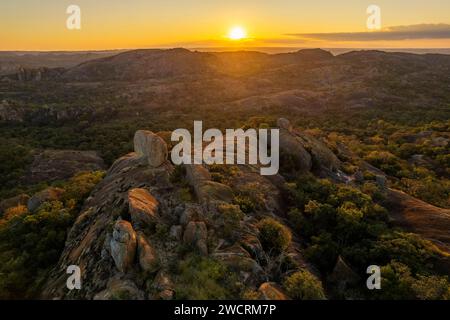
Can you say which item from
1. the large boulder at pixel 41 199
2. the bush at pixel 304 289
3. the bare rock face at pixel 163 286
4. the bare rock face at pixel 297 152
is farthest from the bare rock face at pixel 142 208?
the bare rock face at pixel 297 152

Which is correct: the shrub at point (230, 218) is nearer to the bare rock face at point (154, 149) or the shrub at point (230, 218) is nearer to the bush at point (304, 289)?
the bush at point (304, 289)

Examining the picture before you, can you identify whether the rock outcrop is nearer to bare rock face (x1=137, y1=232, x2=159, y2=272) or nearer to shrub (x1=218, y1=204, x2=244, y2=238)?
shrub (x1=218, y1=204, x2=244, y2=238)

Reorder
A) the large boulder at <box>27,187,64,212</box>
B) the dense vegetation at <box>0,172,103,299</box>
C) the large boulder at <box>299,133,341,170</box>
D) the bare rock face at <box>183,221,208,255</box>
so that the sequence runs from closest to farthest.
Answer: the bare rock face at <box>183,221,208,255</box> < the dense vegetation at <box>0,172,103,299</box> < the large boulder at <box>27,187,64,212</box> < the large boulder at <box>299,133,341,170</box>

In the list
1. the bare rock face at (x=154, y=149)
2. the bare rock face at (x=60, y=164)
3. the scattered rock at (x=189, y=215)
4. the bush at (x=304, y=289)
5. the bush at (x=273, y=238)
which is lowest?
the bare rock face at (x=60, y=164)

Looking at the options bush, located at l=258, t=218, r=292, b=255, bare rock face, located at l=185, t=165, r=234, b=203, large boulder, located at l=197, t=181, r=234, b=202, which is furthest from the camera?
bare rock face, located at l=185, t=165, r=234, b=203

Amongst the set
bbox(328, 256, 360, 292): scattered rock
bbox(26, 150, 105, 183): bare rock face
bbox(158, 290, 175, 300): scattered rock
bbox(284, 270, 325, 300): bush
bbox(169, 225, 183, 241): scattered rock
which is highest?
bbox(169, 225, 183, 241): scattered rock

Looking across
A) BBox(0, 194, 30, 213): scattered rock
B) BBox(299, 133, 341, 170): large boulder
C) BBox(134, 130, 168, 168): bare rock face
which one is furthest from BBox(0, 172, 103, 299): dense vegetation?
BBox(299, 133, 341, 170): large boulder

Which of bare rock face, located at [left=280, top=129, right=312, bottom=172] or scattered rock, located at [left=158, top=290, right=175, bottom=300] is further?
bare rock face, located at [left=280, top=129, right=312, bottom=172]
